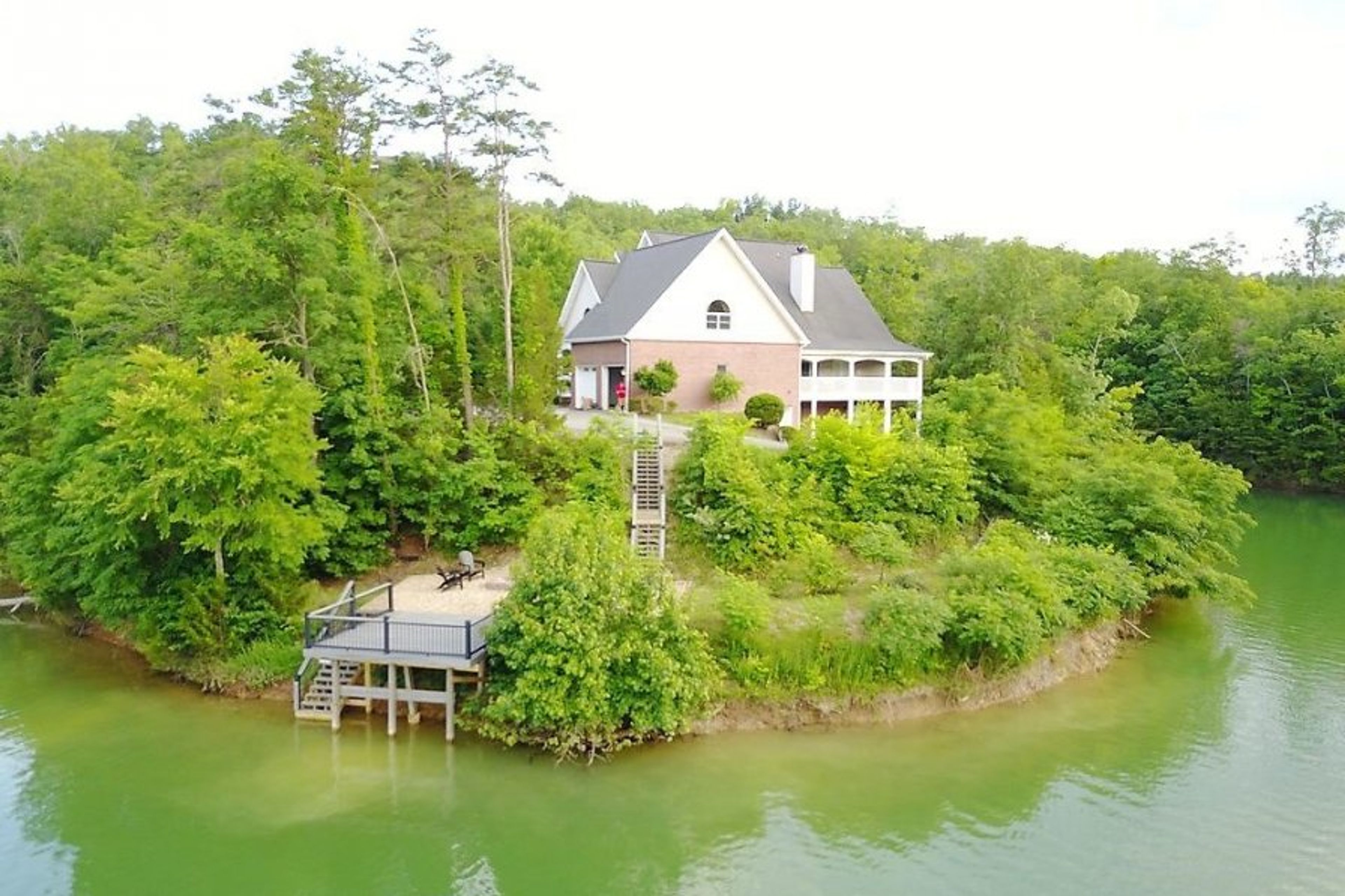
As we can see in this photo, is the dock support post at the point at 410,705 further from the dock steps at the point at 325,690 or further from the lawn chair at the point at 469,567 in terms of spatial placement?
the lawn chair at the point at 469,567

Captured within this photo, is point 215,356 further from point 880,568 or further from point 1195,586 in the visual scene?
point 1195,586

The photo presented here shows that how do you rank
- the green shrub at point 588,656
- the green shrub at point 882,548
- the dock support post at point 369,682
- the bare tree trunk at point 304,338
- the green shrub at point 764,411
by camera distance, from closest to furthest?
the green shrub at point 588,656, the dock support post at point 369,682, the green shrub at point 882,548, the bare tree trunk at point 304,338, the green shrub at point 764,411

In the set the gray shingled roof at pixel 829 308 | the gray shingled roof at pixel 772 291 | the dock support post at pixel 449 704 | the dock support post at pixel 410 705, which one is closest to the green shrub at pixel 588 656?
the dock support post at pixel 449 704

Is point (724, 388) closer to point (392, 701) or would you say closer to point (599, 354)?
point (599, 354)

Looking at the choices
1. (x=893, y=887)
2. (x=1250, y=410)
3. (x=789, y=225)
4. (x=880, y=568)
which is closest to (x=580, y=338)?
(x=880, y=568)

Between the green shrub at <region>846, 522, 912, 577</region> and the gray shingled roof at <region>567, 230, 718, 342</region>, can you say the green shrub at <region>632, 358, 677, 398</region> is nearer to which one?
the gray shingled roof at <region>567, 230, 718, 342</region>
